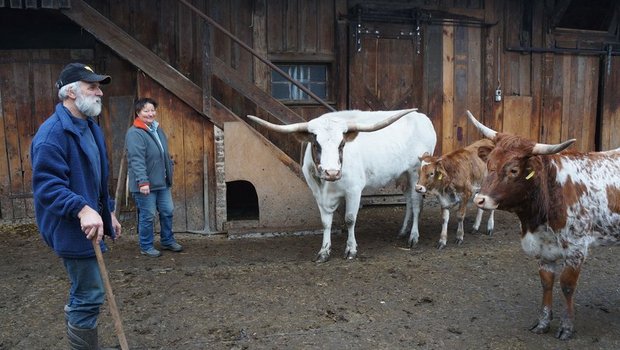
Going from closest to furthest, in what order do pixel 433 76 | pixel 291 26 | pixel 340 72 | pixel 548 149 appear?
pixel 548 149 < pixel 291 26 < pixel 340 72 < pixel 433 76

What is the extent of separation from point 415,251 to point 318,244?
1345 mm

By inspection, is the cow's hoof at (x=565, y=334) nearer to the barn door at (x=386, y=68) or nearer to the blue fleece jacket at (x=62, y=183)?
the blue fleece jacket at (x=62, y=183)

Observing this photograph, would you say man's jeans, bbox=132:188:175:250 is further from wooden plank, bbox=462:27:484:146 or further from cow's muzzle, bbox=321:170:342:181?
wooden plank, bbox=462:27:484:146

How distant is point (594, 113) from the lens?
33.9 ft

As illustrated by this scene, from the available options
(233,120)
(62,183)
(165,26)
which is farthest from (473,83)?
(62,183)

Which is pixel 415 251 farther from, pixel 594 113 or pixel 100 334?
pixel 594 113

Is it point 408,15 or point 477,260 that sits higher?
point 408,15

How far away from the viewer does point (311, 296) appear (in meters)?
5.26

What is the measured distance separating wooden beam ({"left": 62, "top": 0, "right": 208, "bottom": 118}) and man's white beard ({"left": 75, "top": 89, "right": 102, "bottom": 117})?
3.58m

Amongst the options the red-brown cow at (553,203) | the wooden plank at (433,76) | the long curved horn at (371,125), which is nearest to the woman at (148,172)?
the long curved horn at (371,125)

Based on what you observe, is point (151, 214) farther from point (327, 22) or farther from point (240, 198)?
point (327, 22)

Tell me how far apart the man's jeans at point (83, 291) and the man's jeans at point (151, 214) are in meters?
2.91

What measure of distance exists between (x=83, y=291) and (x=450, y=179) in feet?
16.1

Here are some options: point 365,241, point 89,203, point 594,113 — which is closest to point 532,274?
point 365,241
